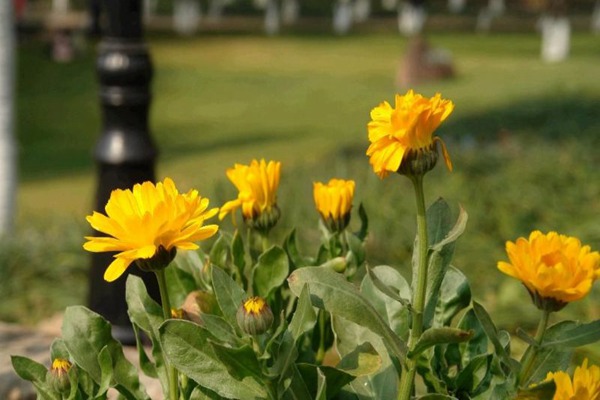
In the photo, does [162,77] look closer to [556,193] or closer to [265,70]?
[265,70]

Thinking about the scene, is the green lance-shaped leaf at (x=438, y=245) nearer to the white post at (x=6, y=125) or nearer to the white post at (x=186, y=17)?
the white post at (x=6, y=125)

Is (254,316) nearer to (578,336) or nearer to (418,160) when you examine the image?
(418,160)

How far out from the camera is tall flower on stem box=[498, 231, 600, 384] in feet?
4.95

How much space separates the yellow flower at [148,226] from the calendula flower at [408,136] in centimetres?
25

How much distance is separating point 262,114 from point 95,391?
1257 cm

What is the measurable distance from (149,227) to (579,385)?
62 centimetres

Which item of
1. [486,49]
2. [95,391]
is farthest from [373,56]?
[95,391]

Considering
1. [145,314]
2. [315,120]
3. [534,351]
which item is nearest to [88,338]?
[145,314]

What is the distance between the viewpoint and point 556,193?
6172 millimetres

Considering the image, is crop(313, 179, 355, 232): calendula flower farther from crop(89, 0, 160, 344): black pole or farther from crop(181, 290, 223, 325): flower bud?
crop(89, 0, 160, 344): black pole

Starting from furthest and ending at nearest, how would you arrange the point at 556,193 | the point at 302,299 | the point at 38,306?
the point at 556,193
the point at 38,306
the point at 302,299

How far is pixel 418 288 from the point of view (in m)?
1.59

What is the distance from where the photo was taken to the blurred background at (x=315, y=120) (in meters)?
5.09

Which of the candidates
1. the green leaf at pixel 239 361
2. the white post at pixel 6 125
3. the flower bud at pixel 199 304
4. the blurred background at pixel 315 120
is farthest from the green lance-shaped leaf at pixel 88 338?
the white post at pixel 6 125
